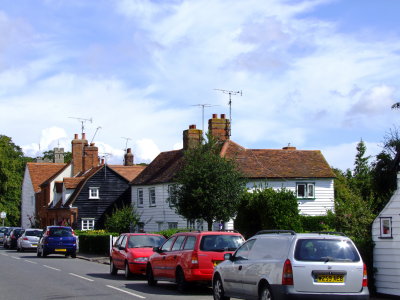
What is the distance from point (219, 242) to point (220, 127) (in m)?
28.0

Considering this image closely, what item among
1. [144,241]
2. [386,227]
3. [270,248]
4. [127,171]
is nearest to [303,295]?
[270,248]

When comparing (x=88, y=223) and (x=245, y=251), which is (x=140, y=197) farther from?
(x=245, y=251)

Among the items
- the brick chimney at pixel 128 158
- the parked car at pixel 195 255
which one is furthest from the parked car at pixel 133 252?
the brick chimney at pixel 128 158

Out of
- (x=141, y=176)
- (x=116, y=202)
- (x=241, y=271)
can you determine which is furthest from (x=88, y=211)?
(x=241, y=271)

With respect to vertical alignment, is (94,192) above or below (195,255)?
above

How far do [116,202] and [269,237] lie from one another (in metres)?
46.8

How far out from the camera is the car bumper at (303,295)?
12771 millimetres

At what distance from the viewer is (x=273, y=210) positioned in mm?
26609

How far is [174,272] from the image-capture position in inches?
744

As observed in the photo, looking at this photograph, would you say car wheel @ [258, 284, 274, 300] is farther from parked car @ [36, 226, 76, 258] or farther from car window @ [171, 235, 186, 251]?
parked car @ [36, 226, 76, 258]

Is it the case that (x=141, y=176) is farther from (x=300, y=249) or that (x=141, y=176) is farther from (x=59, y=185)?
(x=300, y=249)

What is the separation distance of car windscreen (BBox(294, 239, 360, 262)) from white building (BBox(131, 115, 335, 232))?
89.3 ft

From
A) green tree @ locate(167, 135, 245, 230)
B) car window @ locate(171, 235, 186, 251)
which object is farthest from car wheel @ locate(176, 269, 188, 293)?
green tree @ locate(167, 135, 245, 230)

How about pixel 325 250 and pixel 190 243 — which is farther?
pixel 190 243
